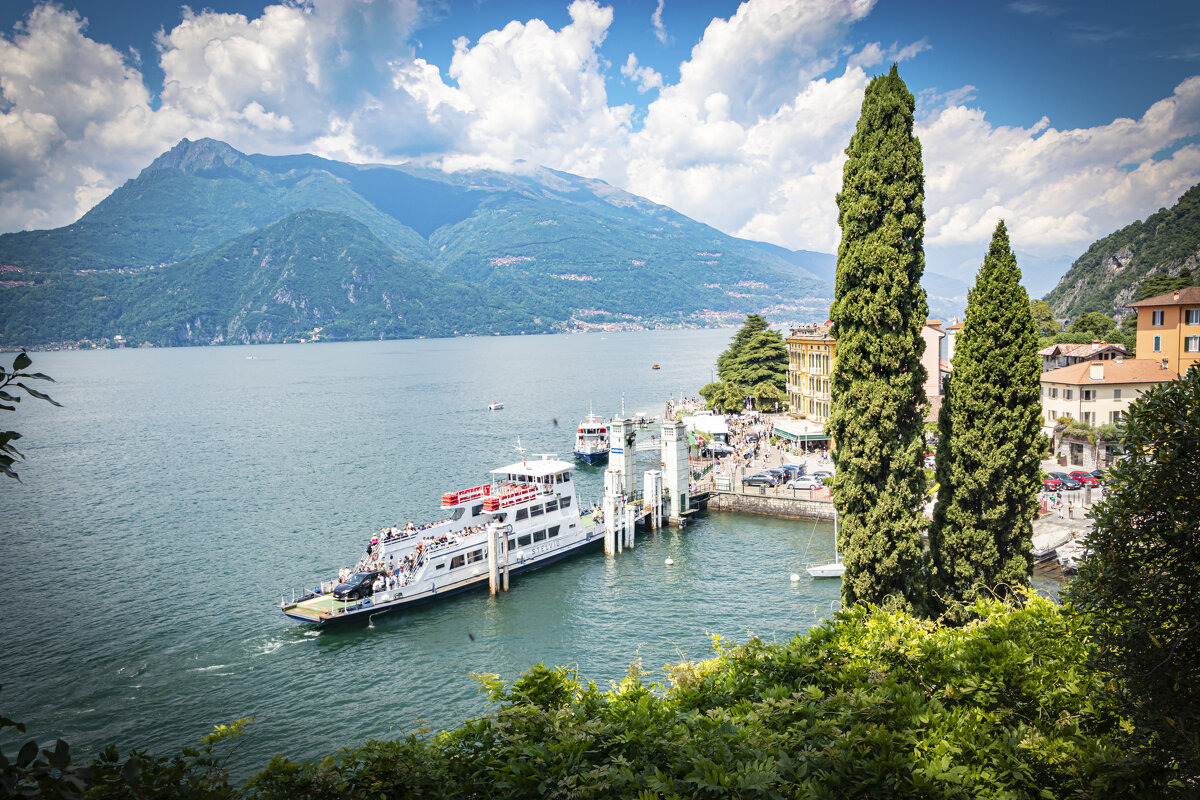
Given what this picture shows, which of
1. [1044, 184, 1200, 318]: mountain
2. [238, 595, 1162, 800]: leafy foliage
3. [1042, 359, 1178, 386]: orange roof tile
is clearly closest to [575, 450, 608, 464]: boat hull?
[1042, 359, 1178, 386]: orange roof tile

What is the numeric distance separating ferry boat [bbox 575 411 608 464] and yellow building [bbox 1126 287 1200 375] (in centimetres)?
4254

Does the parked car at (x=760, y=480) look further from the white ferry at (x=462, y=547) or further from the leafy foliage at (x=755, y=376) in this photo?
the leafy foliage at (x=755, y=376)

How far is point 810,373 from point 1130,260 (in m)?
91.2

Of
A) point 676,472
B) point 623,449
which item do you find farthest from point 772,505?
point 623,449

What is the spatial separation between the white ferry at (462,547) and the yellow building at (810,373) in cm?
3200

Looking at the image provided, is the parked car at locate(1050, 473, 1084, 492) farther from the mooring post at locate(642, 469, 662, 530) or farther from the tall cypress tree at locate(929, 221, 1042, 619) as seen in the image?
the tall cypress tree at locate(929, 221, 1042, 619)

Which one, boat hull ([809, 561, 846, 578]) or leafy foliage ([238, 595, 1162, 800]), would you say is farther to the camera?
boat hull ([809, 561, 846, 578])

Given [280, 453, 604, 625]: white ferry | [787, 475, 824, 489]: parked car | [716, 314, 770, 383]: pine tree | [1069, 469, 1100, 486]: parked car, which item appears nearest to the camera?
[280, 453, 604, 625]: white ferry

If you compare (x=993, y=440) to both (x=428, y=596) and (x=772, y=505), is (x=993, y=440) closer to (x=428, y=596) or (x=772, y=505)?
(x=428, y=596)

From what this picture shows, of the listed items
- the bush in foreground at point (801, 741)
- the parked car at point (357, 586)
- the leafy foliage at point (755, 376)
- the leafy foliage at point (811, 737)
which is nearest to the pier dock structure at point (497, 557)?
the parked car at point (357, 586)

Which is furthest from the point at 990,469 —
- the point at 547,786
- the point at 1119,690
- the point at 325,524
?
the point at 325,524

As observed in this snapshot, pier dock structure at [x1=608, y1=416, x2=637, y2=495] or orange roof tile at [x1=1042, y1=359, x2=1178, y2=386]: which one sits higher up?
orange roof tile at [x1=1042, y1=359, x2=1178, y2=386]

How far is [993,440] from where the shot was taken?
17.1 meters

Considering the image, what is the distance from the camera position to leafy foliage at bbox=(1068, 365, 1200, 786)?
6.03 meters
